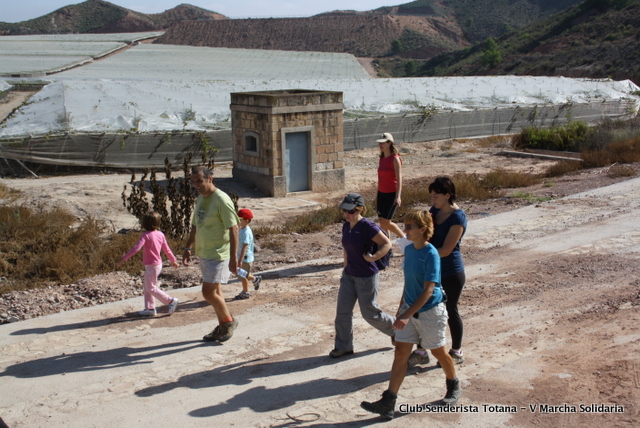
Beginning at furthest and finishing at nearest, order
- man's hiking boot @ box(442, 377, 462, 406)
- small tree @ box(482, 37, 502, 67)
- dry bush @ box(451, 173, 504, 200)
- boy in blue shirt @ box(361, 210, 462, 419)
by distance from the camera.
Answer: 1. small tree @ box(482, 37, 502, 67)
2. dry bush @ box(451, 173, 504, 200)
3. man's hiking boot @ box(442, 377, 462, 406)
4. boy in blue shirt @ box(361, 210, 462, 419)

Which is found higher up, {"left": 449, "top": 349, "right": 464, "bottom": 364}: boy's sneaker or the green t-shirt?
the green t-shirt

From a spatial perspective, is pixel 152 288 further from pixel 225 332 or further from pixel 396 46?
pixel 396 46

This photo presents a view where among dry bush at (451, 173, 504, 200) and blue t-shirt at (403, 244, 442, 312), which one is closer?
blue t-shirt at (403, 244, 442, 312)

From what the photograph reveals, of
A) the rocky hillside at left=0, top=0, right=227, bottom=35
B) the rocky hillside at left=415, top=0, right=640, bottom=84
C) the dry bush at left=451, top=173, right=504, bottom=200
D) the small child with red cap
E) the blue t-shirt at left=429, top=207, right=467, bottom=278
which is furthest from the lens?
the rocky hillside at left=0, top=0, right=227, bottom=35

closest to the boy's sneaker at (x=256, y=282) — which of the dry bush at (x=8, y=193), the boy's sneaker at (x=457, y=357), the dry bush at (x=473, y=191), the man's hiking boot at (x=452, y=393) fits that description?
the boy's sneaker at (x=457, y=357)

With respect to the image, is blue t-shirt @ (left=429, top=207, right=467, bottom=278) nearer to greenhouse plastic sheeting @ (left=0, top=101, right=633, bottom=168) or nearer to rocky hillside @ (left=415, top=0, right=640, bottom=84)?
greenhouse plastic sheeting @ (left=0, top=101, right=633, bottom=168)

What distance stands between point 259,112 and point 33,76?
69.7ft

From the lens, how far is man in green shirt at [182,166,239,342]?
19.3 feet

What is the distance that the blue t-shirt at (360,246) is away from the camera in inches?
211

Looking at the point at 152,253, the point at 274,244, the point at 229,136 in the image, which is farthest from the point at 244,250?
the point at 229,136

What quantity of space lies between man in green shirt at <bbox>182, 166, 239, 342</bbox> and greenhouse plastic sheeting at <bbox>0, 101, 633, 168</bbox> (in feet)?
46.2

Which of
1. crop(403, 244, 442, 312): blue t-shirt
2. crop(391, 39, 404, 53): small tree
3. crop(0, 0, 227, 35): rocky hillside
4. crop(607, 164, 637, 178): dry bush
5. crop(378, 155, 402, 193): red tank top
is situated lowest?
crop(607, 164, 637, 178): dry bush

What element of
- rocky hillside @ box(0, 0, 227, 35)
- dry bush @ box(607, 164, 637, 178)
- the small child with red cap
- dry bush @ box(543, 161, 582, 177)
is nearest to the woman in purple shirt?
the small child with red cap

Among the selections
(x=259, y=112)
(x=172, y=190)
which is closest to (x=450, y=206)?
(x=172, y=190)
